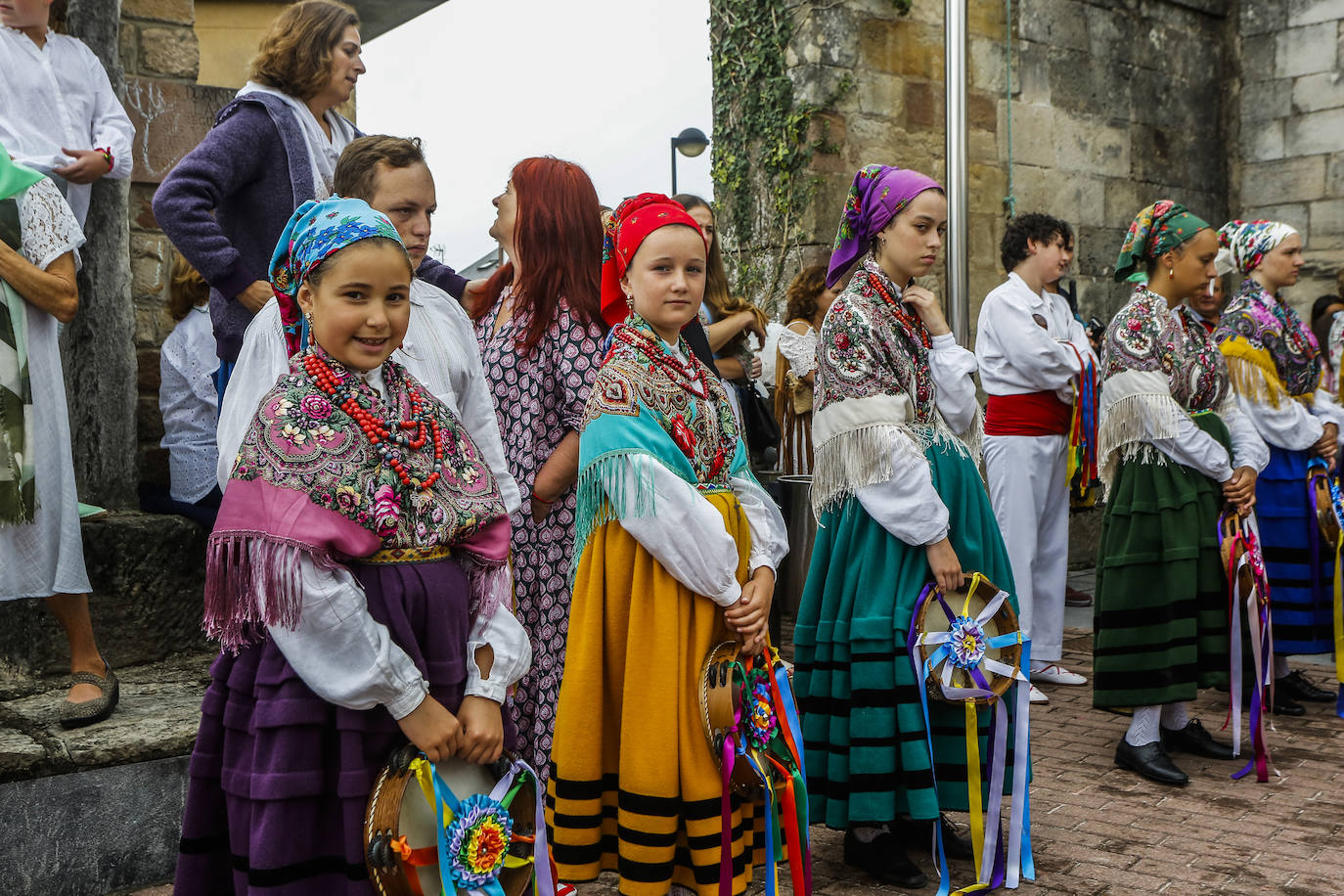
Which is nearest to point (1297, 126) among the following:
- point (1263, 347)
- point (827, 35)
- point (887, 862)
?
point (827, 35)

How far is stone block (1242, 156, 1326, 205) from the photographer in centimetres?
1001

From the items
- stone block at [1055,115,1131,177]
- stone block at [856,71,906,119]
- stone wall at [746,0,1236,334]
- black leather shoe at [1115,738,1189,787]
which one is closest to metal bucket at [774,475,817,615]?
black leather shoe at [1115,738,1189,787]

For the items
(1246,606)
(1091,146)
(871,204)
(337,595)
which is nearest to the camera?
(337,595)

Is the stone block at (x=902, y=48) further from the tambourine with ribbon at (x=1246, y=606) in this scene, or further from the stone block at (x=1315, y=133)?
the tambourine with ribbon at (x=1246, y=606)

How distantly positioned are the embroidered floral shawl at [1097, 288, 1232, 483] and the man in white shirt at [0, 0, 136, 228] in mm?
3552

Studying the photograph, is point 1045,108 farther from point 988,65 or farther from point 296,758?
point 296,758

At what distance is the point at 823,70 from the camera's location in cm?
815

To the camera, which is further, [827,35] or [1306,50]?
[1306,50]

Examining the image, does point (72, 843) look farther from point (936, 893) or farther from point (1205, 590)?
Answer: point (1205, 590)

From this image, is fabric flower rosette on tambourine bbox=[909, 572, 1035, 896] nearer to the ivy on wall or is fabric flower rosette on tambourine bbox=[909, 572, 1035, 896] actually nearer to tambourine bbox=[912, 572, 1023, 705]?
tambourine bbox=[912, 572, 1023, 705]

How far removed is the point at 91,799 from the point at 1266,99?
1016 centimetres

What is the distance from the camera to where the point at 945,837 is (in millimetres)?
3812

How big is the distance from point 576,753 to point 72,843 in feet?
4.62

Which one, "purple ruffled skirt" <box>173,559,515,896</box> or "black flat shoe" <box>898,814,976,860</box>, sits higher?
"purple ruffled skirt" <box>173,559,515,896</box>
